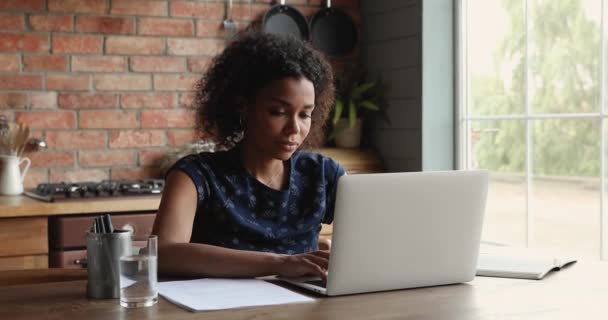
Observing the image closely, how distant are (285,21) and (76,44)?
96 cm

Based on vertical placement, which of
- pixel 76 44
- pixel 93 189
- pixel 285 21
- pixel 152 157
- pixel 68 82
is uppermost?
pixel 285 21

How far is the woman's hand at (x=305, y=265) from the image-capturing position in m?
1.75

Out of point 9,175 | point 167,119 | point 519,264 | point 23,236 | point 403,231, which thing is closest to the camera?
point 403,231

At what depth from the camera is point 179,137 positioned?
3797mm

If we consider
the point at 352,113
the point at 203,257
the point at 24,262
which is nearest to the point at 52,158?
the point at 24,262

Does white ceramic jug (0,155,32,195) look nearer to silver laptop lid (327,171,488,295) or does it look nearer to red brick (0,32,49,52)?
red brick (0,32,49,52)

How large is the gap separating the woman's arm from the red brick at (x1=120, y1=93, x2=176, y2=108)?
5.47 ft

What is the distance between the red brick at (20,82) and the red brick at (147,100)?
36 cm

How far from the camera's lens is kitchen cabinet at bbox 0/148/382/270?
2.96 meters

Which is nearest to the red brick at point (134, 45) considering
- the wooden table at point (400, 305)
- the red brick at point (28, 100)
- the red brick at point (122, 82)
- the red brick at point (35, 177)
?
the red brick at point (122, 82)

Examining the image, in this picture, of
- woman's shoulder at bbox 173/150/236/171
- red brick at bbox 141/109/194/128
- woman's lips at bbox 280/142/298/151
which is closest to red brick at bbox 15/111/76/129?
red brick at bbox 141/109/194/128

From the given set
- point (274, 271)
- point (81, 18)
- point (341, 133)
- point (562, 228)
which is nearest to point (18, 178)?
point (81, 18)

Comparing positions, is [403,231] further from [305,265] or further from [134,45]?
[134,45]

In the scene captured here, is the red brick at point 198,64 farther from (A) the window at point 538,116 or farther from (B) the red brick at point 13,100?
(A) the window at point 538,116
